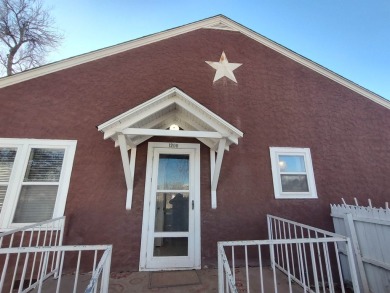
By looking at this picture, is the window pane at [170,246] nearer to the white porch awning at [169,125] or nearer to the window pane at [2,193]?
the white porch awning at [169,125]

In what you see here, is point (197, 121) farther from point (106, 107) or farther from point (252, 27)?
point (252, 27)

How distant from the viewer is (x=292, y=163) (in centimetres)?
538

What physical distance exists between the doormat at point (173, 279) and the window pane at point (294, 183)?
2.90 meters

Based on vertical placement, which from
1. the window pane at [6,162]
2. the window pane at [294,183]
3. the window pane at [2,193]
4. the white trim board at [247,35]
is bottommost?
the window pane at [2,193]

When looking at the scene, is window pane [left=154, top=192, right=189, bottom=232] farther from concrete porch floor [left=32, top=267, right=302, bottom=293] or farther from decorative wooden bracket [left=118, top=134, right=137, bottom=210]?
concrete porch floor [left=32, top=267, right=302, bottom=293]

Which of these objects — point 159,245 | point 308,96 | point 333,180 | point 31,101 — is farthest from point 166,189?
point 308,96

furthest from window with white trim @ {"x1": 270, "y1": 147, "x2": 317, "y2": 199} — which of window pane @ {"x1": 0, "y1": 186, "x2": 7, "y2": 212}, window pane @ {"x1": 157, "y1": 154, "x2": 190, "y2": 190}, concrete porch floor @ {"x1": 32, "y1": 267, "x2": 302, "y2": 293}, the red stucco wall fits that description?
window pane @ {"x1": 0, "y1": 186, "x2": 7, "y2": 212}

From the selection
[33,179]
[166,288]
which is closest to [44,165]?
[33,179]

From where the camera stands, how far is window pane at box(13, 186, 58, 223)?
165 inches

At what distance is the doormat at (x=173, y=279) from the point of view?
362cm

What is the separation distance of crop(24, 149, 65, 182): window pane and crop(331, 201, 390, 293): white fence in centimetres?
626

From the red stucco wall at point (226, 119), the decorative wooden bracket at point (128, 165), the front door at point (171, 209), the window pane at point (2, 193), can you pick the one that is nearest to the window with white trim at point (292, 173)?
the red stucco wall at point (226, 119)

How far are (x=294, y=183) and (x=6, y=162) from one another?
6.51 meters

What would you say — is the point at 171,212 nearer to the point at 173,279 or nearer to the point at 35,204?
the point at 173,279
